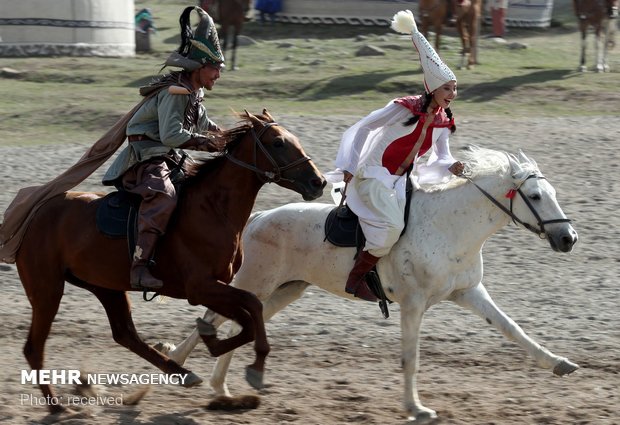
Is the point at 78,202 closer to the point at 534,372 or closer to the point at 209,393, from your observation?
the point at 209,393

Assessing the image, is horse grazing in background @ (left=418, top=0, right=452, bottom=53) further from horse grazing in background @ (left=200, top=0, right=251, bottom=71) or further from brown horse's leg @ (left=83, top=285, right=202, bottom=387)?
brown horse's leg @ (left=83, top=285, right=202, bottom=387)

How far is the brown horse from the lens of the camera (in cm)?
693

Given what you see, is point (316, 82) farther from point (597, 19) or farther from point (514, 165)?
point (514, 165)

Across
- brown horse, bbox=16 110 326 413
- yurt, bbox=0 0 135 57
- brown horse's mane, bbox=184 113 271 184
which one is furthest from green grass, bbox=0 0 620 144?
brown horse's mane, bbox=184 113 271 184

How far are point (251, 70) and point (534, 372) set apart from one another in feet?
47.8

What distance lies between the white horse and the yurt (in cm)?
1711

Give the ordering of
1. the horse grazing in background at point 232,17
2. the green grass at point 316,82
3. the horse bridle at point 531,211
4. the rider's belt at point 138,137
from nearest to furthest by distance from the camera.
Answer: the horse bridle at point 531,211 → the rider's belt at point 138,137 → the green grass at point 316,82 → the horse grazing in background at point 232,17

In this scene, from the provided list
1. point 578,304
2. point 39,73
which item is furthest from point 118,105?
point 578,304

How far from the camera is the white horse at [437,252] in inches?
279

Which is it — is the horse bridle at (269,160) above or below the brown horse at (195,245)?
above

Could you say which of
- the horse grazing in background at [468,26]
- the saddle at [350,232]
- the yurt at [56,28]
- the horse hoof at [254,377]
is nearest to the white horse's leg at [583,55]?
the horse grazing in background at [468,26]

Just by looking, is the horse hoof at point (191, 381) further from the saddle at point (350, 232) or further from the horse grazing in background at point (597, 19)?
the horse grazing in background at point (597, 19)

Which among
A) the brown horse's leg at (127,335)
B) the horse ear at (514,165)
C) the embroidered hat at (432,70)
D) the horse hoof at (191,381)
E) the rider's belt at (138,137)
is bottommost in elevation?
the horse hoof at (191,381)

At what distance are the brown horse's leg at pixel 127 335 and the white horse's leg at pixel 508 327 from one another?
1829 millimetres
